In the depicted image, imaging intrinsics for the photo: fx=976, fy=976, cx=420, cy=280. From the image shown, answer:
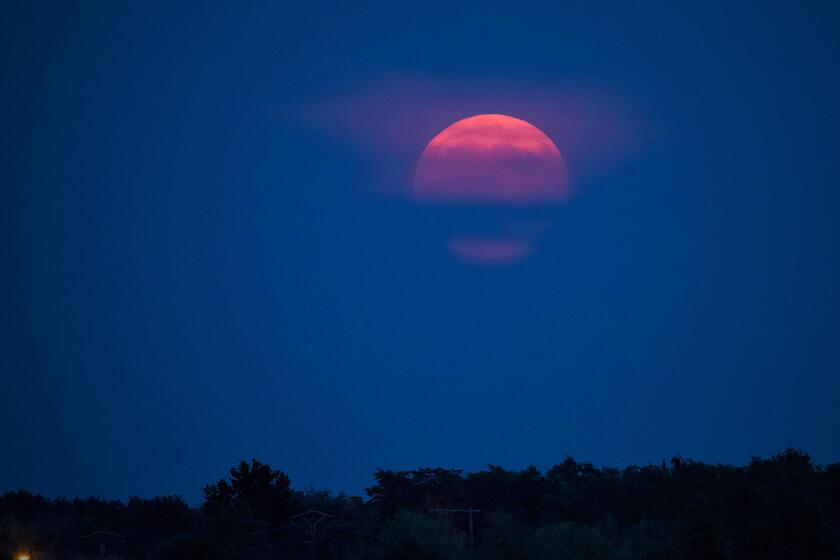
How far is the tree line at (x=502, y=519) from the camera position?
135 ft

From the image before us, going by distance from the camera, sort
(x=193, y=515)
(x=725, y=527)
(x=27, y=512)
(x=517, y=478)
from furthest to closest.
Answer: (x=27, y=512)
(x=193, y=515)
(x=517, y=478)
(x=725, y=527)

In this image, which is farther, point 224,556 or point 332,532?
point 332,532

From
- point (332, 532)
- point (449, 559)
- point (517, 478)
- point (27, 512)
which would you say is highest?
point (27, 512)

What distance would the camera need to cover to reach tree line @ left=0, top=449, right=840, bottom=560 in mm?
41250

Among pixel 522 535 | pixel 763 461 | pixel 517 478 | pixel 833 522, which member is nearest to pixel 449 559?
pixel 522 535

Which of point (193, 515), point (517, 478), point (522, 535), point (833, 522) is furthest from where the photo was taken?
point (193, 515)

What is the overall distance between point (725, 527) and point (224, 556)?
2556 centimetres

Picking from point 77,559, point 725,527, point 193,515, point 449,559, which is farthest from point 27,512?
point 725,527

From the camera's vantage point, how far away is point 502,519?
63.1 metres

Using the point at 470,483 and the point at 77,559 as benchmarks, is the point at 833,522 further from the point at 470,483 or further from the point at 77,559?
the point at 77,559

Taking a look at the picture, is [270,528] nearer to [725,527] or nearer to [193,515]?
[193,515]

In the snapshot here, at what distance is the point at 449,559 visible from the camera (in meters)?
46.3

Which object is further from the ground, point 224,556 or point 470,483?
point 470,483

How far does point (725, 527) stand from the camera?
45.7m
